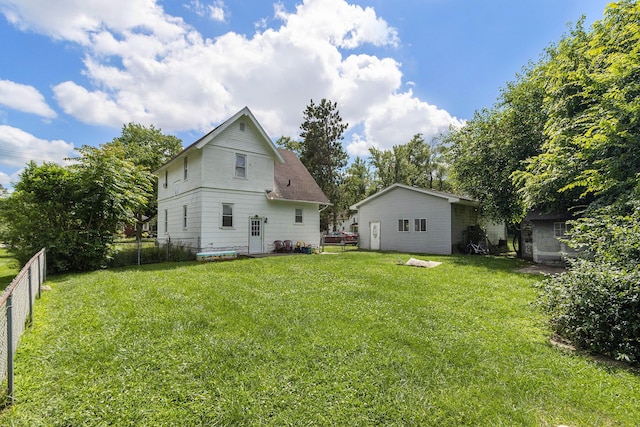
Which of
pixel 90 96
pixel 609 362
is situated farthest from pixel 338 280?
pixel 90 96

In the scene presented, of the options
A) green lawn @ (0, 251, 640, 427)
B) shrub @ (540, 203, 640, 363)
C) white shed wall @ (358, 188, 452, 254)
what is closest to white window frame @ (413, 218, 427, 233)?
white shed wall @ (358, 188, 452, 254)

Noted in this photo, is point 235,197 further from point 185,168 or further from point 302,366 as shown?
point 302,366

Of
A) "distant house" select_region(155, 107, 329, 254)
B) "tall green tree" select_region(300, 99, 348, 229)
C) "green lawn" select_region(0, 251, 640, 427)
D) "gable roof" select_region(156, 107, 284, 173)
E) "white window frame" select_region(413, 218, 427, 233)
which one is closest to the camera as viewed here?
"green lawn" select_region(0, 251, 640, 427)

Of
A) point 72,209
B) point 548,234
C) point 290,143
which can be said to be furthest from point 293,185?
point 290,143

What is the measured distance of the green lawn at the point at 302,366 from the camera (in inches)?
109

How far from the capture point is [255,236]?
51.9 ft

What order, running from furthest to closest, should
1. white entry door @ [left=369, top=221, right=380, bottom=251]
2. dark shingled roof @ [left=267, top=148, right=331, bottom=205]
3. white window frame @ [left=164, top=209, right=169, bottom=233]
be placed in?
white entry door @ [left=369, top=221, right=380, bottom=251] < white window frame @ [left=164, top=209, right=169, bottom=233] < dark shingled roof @ [left=267, top=148, right=331, bottom=205]

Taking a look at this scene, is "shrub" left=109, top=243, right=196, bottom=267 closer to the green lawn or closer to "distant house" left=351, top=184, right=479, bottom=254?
the green lawn

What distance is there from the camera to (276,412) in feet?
9.09

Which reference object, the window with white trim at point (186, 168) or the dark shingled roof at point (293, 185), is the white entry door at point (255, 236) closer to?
the dark shingled roof at point (293, 185)

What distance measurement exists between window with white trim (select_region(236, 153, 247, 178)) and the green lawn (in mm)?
9881

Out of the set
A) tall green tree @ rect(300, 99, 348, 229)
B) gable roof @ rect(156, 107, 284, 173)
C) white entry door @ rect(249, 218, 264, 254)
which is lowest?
white entry door @ rect(249, 218, 264, 254)

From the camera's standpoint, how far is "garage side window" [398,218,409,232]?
19.8m

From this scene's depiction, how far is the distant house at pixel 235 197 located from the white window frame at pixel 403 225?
609cm
